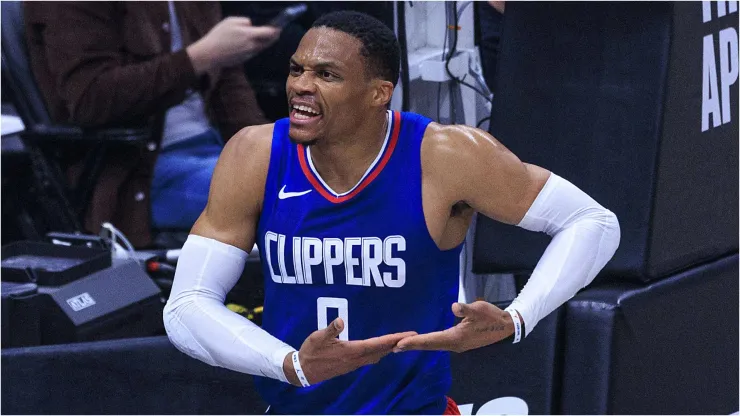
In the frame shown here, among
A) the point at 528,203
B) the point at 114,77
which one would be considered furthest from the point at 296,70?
the point at 114,77

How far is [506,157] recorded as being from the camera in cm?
288

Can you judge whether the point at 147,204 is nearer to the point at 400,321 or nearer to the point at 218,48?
the point at 218,48

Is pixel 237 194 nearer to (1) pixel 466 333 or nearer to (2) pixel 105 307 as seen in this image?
(1) pixel 466 333

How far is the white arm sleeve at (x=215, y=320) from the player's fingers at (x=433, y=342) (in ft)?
0.92

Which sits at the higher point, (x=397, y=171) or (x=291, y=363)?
(x=397, y=171)

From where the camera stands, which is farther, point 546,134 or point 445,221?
point 546,134

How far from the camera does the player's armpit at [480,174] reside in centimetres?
284

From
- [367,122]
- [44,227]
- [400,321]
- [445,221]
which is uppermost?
[367,122]

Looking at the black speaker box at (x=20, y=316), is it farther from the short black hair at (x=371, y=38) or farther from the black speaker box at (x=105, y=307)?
the short black hair at (x=371, y=38)

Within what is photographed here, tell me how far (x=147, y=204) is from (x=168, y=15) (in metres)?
0.68

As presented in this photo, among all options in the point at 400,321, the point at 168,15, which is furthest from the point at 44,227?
the point at 400,321

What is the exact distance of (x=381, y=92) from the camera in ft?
9.15

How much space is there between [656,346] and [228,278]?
5.23 ft

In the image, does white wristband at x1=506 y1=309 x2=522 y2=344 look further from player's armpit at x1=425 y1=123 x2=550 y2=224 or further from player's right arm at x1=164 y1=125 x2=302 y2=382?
player's right arm at x1=164 y1=125 x2=302 y2=382
